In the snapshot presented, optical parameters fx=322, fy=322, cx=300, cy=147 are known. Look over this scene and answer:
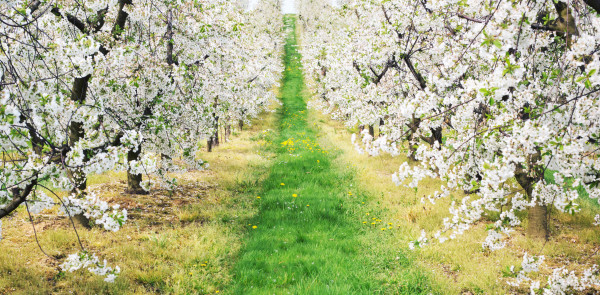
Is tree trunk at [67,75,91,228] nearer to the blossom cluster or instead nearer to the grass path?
the grass path

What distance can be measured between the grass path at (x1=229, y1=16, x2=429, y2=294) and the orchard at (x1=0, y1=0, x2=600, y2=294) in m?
0.06

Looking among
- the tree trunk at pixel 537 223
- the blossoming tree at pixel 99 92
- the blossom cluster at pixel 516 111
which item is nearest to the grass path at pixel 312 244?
the blossom cluster at pixel 516 111

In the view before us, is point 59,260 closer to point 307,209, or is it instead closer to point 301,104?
point 307,209

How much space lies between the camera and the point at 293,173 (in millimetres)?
13500

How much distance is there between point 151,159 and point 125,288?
8.43ft

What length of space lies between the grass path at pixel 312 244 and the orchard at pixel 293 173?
55mm

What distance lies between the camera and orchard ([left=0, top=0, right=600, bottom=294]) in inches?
151

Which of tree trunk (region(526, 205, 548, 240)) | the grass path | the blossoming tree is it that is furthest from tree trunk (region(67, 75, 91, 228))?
tree trunk (region(526, 205, 548, 240))

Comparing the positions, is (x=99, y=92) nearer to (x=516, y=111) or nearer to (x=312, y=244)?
(x=312, y=244)

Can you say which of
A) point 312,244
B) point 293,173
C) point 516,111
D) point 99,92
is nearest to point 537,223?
point 516,111

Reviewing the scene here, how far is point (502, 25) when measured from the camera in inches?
141

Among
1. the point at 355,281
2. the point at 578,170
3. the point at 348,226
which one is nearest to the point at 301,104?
the point at 348,226

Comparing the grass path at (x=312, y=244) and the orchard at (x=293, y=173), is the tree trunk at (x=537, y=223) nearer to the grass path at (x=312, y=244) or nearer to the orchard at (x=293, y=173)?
the orchard at (x=293, y=173)

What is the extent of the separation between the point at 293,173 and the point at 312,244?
591cm
